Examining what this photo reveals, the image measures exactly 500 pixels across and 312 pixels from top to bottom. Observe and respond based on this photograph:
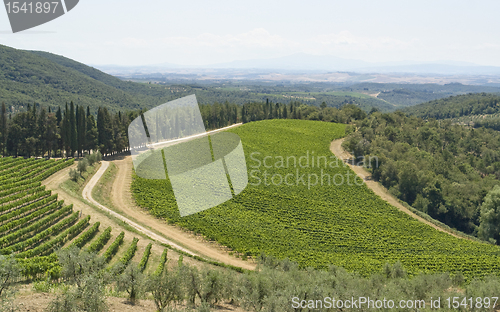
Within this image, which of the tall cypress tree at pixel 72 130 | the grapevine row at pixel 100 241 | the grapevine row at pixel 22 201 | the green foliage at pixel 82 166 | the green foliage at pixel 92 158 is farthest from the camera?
Result: the tall cypress tree at pixel 72 130

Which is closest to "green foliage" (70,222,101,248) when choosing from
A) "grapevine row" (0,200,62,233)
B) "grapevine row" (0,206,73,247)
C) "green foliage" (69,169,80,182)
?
"grapevine row" (0,206,73,247)

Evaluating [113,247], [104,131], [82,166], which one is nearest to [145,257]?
[113,247]

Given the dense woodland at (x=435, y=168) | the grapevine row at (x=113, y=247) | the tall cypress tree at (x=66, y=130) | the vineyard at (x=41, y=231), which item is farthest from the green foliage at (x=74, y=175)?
the dense woodland at (x=435, y=168)

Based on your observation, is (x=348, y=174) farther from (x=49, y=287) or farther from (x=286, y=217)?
(x=49, y=287)

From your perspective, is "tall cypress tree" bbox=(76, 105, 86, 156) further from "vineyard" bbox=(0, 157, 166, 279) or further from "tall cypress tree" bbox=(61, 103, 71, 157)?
"vineyard" bbox=(0, 157, 166, 279)

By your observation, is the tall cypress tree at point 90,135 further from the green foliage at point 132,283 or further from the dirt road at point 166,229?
the green foliage at point 132,283

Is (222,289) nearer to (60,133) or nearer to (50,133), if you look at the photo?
(50,133)
